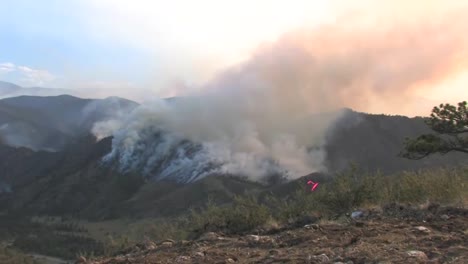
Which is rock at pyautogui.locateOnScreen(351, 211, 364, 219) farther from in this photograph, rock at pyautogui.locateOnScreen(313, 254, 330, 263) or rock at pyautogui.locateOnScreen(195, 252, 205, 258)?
rock at pyautogui.locateOnScreen(195, 252, 205, 258)

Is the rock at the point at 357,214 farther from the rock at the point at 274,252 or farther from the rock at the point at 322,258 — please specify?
the rock at the point at 322,258

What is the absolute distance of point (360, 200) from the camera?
65.9 feet

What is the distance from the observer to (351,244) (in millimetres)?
11844

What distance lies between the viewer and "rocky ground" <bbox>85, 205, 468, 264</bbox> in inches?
415

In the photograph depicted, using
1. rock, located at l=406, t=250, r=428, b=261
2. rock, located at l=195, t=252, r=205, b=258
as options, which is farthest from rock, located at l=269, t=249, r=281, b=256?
rock, located at l=406, t=250, r=428, b=261

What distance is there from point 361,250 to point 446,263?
194 centimetres

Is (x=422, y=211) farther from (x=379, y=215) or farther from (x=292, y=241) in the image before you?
(x=292, y=241)

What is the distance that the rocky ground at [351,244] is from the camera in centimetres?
1054

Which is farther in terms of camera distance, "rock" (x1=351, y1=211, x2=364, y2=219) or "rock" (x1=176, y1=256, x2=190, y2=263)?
"rock" (x1=351, y1=211, x2=364, y2=219)

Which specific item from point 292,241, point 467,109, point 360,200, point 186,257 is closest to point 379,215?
point 292,241

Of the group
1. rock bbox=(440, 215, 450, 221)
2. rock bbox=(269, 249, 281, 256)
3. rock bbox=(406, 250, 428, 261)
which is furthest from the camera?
rock bbox=(440, 215, 450, 221)

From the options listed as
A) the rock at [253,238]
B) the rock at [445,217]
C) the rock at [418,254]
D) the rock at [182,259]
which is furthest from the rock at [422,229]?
the rock at [182,259]

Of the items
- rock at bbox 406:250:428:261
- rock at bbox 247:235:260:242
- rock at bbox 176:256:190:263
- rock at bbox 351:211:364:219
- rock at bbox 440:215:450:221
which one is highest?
rock at bbox 440:215:450:221

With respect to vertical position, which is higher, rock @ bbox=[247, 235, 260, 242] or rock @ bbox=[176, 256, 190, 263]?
rock @ bbox=[247, 235, 260, 242]
